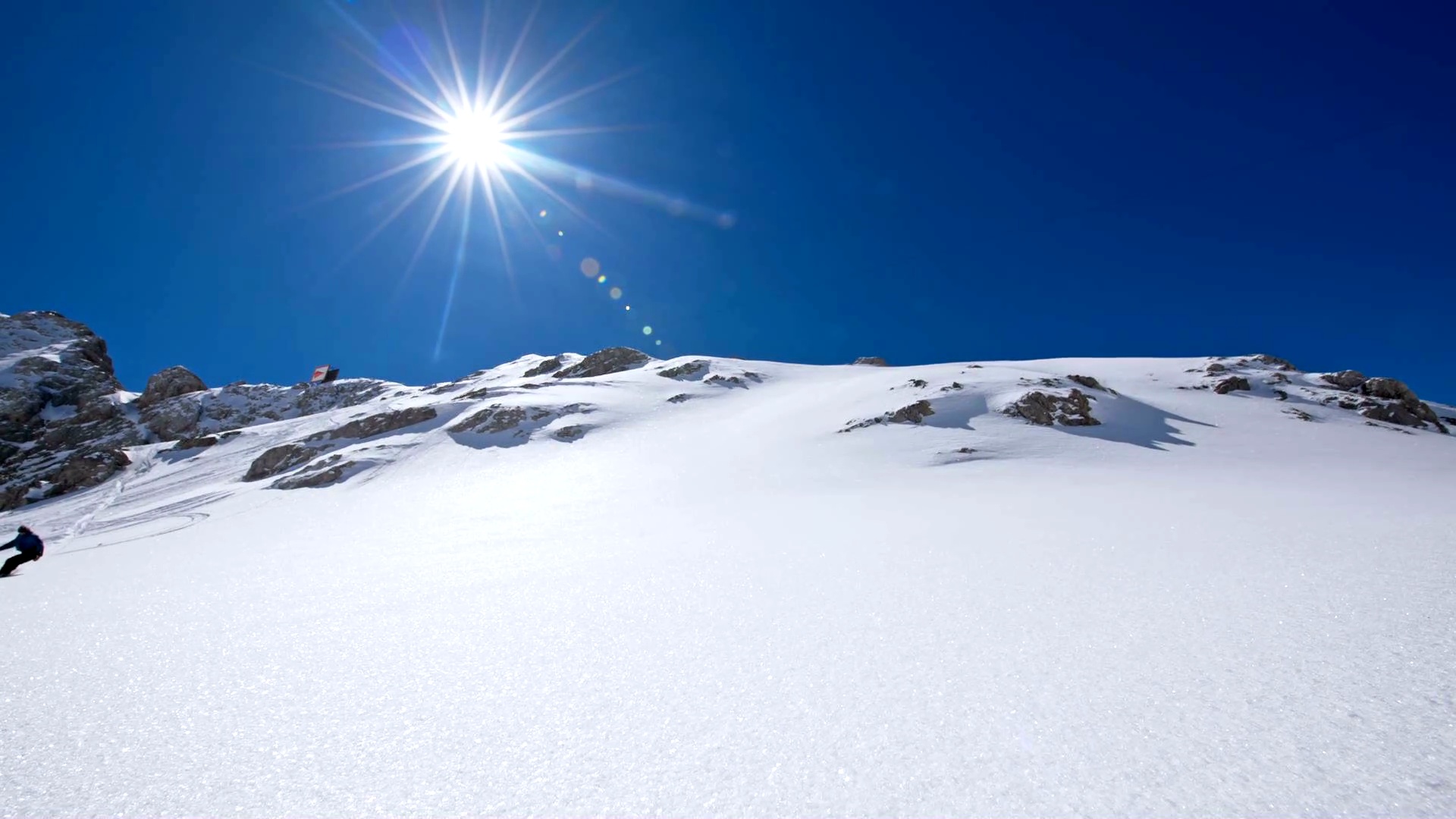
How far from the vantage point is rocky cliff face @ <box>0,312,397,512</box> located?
1900 inches

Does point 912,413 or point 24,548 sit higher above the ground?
point 912,413

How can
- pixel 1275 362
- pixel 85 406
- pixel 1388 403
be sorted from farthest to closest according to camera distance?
pixel 85 406
pixel 1275 362
pixel 1388 403

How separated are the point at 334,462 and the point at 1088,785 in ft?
115

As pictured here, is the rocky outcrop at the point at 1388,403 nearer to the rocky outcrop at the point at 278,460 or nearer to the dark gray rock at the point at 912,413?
the dark gray rock at the point at 912,413

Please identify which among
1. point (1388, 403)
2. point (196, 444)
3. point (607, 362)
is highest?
point (607, 362)

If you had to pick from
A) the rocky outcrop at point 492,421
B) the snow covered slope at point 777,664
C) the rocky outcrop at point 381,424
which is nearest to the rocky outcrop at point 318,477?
the rocky outcrop at point 492,421

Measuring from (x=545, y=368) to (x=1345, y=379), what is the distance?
8376cm

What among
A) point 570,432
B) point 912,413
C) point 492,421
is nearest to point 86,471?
point 492,421

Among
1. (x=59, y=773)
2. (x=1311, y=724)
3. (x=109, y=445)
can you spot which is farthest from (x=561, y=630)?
(x=109, y=445)

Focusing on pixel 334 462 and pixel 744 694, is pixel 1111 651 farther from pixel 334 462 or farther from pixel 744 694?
pixel 334 462

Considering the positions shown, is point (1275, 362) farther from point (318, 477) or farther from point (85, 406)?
point (85, 406)

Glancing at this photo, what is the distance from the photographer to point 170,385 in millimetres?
81812

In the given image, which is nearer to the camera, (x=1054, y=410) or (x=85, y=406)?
(x=1054, y=410)

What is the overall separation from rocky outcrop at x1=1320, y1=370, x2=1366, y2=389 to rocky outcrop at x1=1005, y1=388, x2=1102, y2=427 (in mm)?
29326
